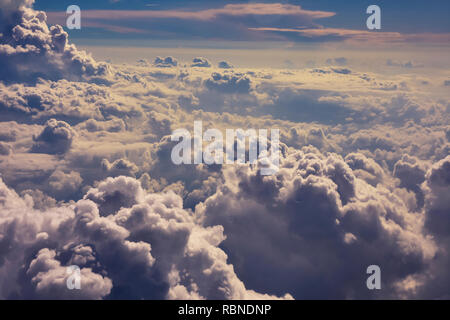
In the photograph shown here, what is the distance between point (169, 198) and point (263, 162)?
253 feet

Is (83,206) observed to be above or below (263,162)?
below

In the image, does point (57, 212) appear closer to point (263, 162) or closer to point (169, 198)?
point (169, 198)
